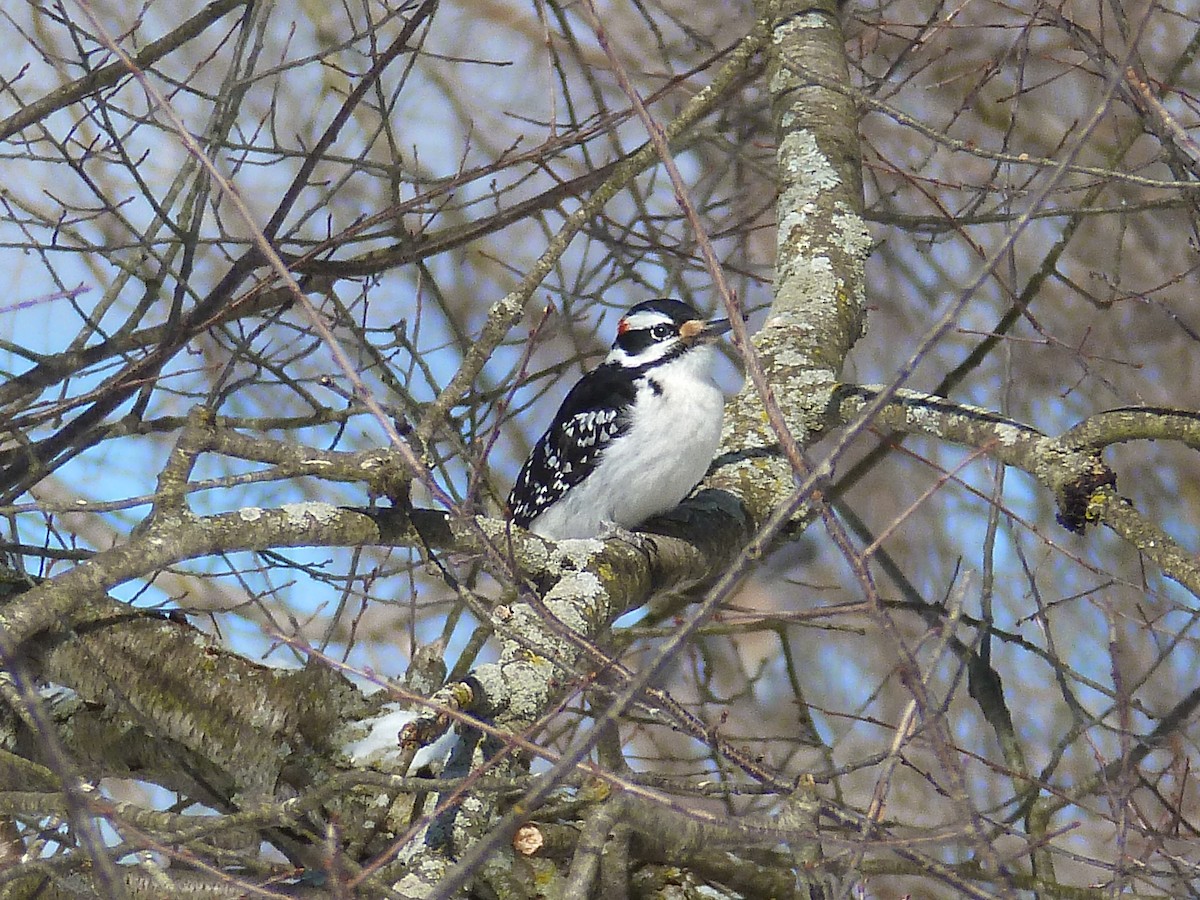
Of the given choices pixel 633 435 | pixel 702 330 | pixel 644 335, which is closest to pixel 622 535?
pixel 633 435

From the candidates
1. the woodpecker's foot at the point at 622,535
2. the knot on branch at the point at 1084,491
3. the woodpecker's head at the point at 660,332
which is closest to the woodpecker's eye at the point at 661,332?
the woodpecker's head at the point at 660,332

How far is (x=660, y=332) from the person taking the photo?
4.82 m

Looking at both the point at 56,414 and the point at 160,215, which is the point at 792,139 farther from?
the point at 56,414

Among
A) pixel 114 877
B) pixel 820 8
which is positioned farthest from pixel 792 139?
pixel 114 877

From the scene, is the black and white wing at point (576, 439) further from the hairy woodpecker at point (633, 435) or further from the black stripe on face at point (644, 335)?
the black stripe on face at point (644, 335)

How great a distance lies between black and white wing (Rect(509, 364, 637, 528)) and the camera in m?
4.58

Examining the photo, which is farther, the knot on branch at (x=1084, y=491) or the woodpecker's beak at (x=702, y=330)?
the woodpecker's beak at (x=702, y=330)

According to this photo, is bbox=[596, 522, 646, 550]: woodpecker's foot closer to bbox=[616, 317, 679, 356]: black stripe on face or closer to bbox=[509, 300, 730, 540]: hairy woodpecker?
bbox=[509, 300, 730, 540]: hairy woodpecker

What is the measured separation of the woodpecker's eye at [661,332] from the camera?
15.7 feet

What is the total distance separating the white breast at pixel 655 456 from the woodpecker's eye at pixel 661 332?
0.48 feet

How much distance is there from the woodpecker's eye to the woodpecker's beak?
53mm

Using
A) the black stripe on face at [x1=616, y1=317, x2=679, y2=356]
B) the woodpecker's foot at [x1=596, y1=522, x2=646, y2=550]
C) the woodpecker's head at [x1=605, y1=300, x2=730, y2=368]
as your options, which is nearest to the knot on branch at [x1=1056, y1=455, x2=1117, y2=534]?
the woodpecker's foot at [x1=596, y1=522, x2=646, y2=550]

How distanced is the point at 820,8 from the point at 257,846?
391 centimetres

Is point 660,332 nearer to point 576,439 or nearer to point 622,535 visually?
point 576,439
